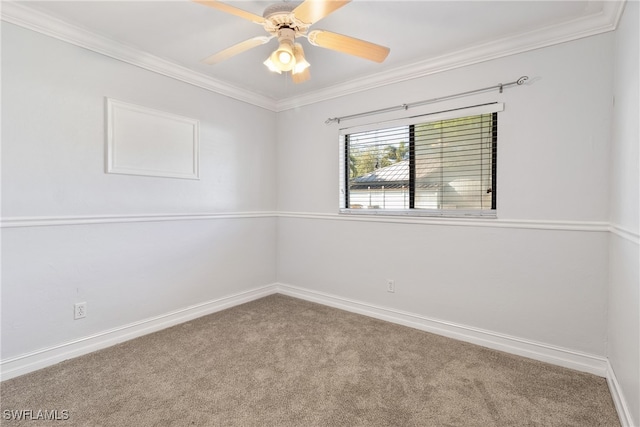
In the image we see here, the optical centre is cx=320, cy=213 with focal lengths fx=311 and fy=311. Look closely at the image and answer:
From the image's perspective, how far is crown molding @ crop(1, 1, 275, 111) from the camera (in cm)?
199

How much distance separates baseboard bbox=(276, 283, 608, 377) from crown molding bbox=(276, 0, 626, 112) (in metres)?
2.17

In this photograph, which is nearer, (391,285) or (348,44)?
(348,44)

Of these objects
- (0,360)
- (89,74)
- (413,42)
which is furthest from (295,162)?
(0,360)

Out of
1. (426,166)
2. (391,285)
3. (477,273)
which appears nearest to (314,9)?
(426,166)

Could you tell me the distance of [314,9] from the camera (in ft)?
5.08

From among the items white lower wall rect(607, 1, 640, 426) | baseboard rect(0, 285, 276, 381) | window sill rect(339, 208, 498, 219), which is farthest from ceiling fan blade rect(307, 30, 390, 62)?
baseboard rect(0, 285, 276, 381)

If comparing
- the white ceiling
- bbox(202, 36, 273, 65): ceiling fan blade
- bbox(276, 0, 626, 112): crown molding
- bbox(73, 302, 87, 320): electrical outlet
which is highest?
the white ceiling

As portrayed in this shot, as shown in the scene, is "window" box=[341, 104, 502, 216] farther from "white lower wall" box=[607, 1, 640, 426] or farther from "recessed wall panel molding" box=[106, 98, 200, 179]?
"recessed wall panel molding" box=[106, 98, 200, 179]

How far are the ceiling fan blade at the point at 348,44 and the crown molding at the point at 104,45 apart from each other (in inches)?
63.5

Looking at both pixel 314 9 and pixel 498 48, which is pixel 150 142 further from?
pixel 498 48

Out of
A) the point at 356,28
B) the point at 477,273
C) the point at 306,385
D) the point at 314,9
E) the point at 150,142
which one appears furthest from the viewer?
the point at 150,142

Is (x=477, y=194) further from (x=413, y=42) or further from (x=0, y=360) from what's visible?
(x=0, y=360)

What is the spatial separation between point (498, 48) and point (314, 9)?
5.36 ft

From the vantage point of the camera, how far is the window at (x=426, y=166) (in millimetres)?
2551
